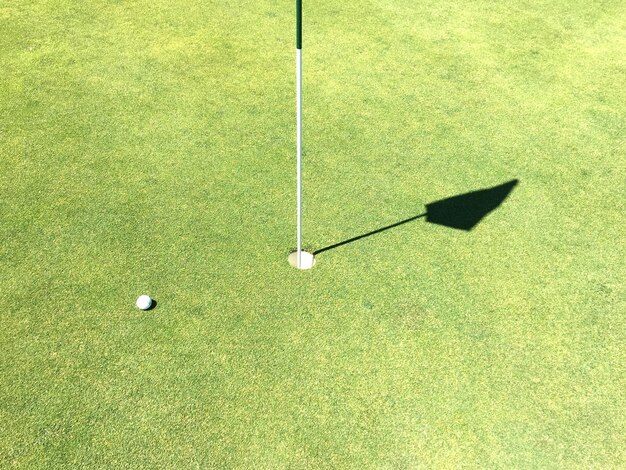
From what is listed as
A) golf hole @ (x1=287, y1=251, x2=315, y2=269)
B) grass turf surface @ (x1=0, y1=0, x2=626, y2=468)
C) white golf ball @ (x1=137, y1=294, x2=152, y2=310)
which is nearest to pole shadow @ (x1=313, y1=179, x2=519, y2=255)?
grass turf surface @ (x1=0, y1=0, x2=626, y2=468)

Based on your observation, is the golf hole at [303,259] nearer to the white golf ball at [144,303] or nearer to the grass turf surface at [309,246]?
the grass turf surface at [309,246]

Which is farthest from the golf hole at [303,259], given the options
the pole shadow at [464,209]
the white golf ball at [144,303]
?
the white golf ball at [144,303]

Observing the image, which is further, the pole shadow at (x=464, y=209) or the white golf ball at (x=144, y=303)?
the pole shadow at (x=464, y=209)

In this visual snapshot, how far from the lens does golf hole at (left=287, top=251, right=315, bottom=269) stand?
7550mm

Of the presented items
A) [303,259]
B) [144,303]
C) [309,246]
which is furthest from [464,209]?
[144,303]

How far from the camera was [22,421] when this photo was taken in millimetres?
5895

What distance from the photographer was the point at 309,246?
7840mm

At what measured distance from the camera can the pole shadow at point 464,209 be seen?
8.20 m

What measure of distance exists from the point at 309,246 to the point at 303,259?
30 cm

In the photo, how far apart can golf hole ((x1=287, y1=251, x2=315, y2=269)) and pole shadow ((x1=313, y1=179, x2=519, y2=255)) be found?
456 millimetres

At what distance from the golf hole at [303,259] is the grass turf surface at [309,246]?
10 centimetres

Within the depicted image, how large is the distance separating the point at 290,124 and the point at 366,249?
3.21m

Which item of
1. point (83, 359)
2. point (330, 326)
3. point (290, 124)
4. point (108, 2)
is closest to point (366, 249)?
point (330, 326)

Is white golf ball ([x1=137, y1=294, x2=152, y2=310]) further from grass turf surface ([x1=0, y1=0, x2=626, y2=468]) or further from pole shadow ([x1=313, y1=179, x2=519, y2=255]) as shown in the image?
pole shadow ([x1=313, y1=179, x2=519, y2=255])
